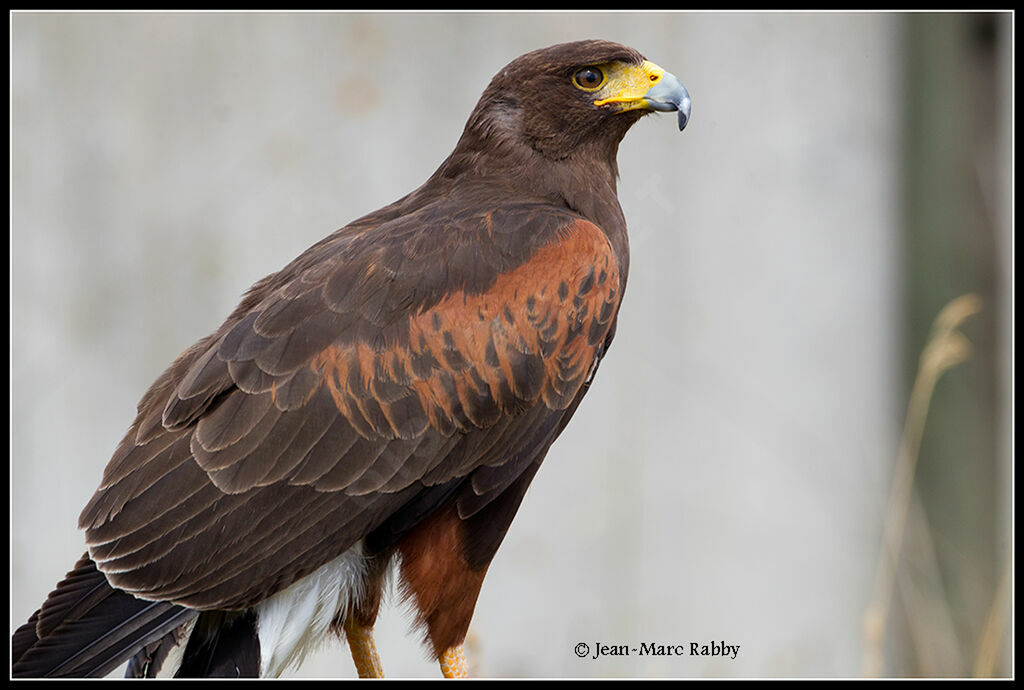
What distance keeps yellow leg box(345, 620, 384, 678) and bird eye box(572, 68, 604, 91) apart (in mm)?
1718

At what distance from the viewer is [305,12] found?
504 centimetres

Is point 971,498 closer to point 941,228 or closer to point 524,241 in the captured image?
point 941,228

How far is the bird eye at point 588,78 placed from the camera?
3.53 meters

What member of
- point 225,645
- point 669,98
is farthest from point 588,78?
point 225,645

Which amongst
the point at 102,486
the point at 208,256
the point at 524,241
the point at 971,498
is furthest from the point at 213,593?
the point at 971,498

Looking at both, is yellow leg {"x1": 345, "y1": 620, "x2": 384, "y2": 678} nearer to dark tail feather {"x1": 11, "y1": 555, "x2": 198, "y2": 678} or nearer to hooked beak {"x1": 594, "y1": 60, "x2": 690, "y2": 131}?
dark tail feather {"x1": 11, "y1": 555, "x2": 198, "y2": 678}

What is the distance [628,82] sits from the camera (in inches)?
139

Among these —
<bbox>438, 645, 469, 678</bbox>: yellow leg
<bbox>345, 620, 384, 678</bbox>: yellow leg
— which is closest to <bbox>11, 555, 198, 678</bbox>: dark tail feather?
<bbox>345, 620, 384, 678</bbox>: yellow leg

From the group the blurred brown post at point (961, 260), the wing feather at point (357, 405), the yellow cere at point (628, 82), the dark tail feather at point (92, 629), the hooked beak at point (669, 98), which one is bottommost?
the blurred brown post at point (961, 260)

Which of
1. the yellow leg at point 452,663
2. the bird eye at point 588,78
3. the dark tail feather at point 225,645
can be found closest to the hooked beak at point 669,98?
the bird eye at point 588,78

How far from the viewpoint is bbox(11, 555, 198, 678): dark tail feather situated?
296 centimetres

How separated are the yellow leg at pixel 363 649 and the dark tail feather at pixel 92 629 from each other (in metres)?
0.60

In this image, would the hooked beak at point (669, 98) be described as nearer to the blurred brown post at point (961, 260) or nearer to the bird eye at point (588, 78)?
the bird eye at point (588, 78)

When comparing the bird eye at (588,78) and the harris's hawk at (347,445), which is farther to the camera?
the bird eye at (588,78)
